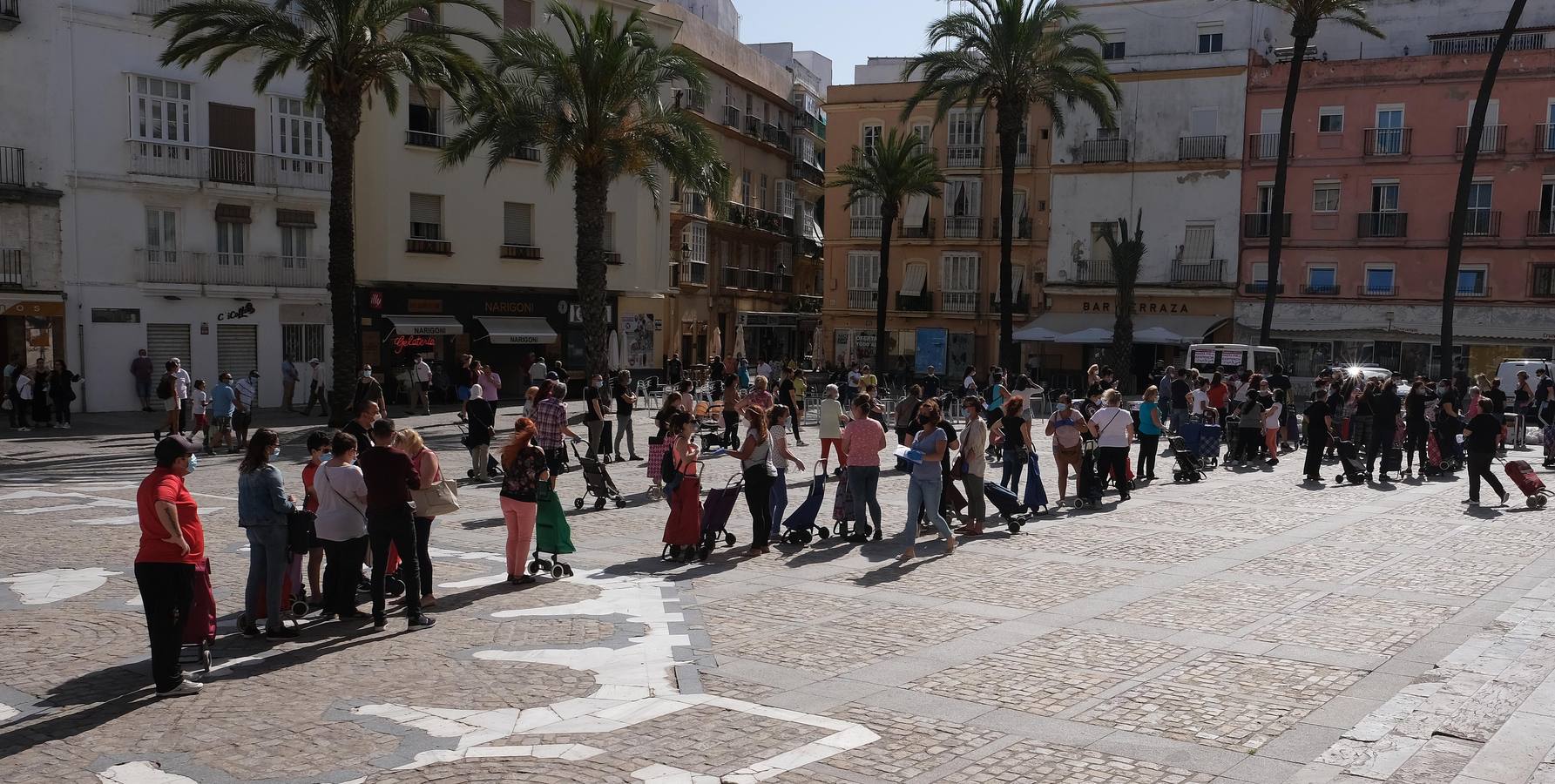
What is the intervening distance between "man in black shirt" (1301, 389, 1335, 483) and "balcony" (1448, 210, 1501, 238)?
2729 centimetres

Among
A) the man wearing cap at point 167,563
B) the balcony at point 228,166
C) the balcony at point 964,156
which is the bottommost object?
the man wearing cap at point 167,563

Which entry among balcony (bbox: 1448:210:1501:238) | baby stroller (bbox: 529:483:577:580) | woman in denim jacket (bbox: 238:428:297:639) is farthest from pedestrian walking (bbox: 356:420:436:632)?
balcony (bbox: 1448:210:1501:238)

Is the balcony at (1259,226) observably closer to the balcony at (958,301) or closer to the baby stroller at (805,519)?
the balcony at (958,301)

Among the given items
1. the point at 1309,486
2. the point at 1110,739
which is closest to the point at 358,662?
the point at 1110,739

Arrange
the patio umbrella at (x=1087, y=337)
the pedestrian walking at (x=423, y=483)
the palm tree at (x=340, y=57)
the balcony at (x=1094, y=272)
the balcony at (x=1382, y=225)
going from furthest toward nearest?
1. the balcony at (x=1094, y=272)
2. the patio umbrella at (x=1087, y=337)
3. the balcony at (x=1382, y=225)
4. the palm tree at (x=340, y=57)
5. the pedestrian walking at (x=423, y=483)

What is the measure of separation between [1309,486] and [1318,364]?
27.6 metres

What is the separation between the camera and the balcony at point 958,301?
172ft

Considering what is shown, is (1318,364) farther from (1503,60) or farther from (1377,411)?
(1377,411)

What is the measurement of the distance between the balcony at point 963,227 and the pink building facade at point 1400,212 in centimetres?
1039

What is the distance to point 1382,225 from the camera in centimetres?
4538

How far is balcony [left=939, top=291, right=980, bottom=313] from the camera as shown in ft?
172

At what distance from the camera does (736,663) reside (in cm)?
911

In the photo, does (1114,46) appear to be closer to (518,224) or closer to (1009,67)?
(1009,67)

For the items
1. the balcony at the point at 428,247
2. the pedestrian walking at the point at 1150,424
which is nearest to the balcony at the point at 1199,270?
the balcony at the point at 428,247
